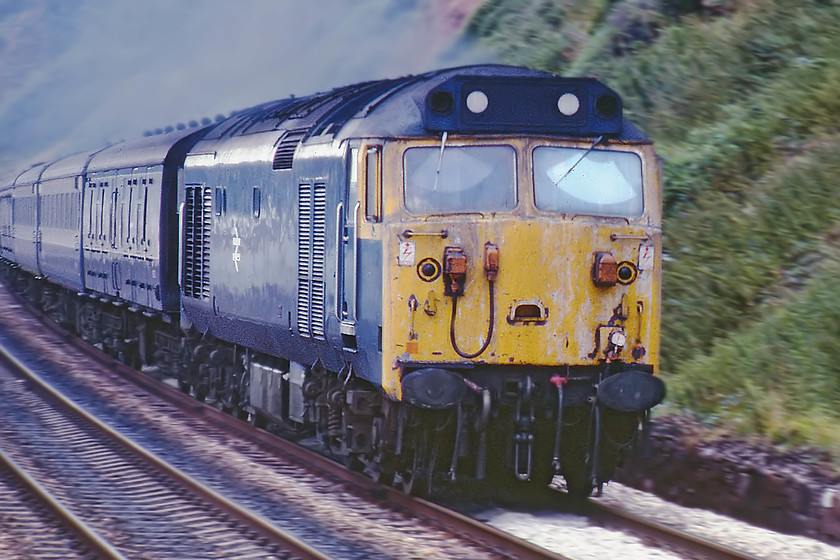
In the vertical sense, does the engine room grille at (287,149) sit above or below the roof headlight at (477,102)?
below

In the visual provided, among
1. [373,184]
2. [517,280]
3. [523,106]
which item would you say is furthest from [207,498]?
[523,106]

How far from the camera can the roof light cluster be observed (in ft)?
31.4

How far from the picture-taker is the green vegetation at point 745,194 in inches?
437

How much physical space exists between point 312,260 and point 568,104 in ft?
8.48

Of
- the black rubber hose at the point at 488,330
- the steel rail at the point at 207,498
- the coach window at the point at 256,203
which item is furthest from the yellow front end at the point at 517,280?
the coach window at the point at 256,203

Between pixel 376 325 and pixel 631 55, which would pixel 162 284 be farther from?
pixel 631 55

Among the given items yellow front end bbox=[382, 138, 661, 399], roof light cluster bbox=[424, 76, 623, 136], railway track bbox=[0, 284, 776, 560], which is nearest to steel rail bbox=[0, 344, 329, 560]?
railway track bbox=[0, 284, 776, 560]

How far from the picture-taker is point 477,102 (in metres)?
9.62

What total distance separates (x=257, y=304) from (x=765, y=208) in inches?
208

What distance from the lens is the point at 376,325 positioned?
9562mm

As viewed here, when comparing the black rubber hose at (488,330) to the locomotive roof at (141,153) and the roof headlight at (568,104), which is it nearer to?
the roof headlight at (568,104)

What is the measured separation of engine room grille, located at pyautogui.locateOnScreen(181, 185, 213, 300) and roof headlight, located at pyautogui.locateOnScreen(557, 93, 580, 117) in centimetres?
531

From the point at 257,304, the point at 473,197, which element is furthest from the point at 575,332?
the point at 257,304

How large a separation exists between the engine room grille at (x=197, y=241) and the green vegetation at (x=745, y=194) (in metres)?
4.92
